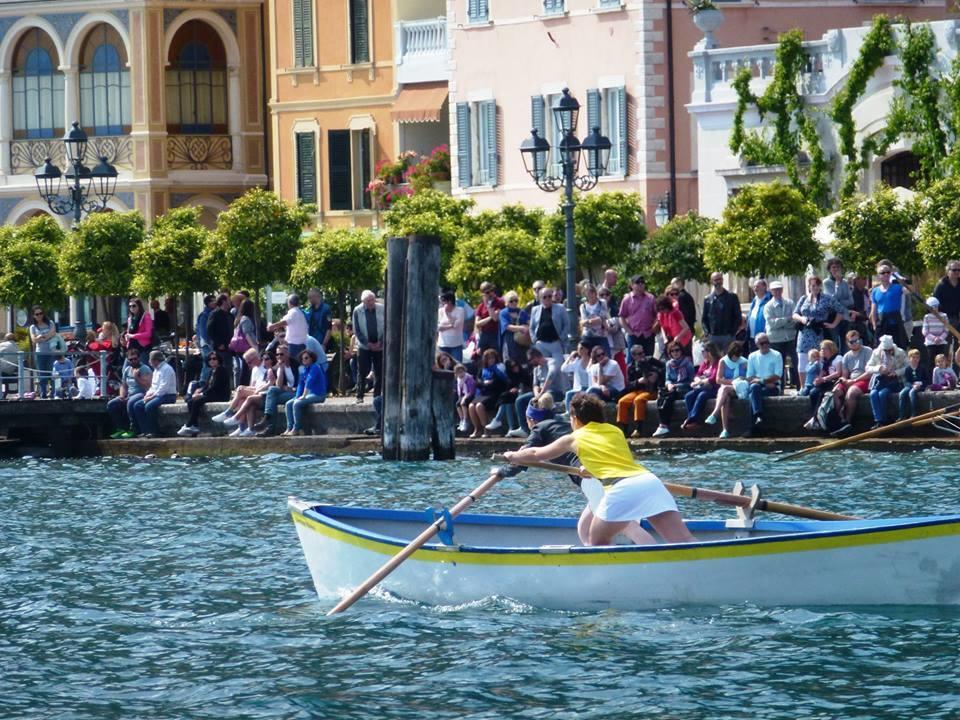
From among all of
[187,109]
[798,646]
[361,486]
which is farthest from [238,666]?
[187,109]

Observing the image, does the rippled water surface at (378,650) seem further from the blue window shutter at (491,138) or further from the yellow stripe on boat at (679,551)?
the blue window shutter at (491,138)

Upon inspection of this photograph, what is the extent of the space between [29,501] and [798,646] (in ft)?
47.2

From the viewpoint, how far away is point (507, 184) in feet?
162

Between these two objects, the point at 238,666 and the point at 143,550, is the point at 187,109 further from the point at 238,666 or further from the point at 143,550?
the point at 238,666

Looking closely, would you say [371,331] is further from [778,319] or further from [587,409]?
[587,409]

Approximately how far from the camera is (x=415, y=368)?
32.2 metres

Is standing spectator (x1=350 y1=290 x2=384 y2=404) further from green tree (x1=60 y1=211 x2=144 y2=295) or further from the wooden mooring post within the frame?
green tree (x1=60 y1=211 x2=144 y2=295)

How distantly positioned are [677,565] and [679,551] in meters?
0.12

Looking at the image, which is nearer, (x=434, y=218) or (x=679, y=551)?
(x=679, y=551)

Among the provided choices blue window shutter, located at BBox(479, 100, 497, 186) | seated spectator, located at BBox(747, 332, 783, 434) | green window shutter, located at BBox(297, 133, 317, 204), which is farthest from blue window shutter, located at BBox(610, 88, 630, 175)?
seated spectator, located at BBox(747, 332, 783, 434)

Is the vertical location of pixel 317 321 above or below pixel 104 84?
below

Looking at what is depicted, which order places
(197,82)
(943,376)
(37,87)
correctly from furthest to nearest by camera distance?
(37,87) → (197,82) → (943,376)

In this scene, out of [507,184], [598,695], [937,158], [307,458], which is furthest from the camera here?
[507,184]

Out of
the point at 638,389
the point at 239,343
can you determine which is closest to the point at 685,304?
the point at 638,389
